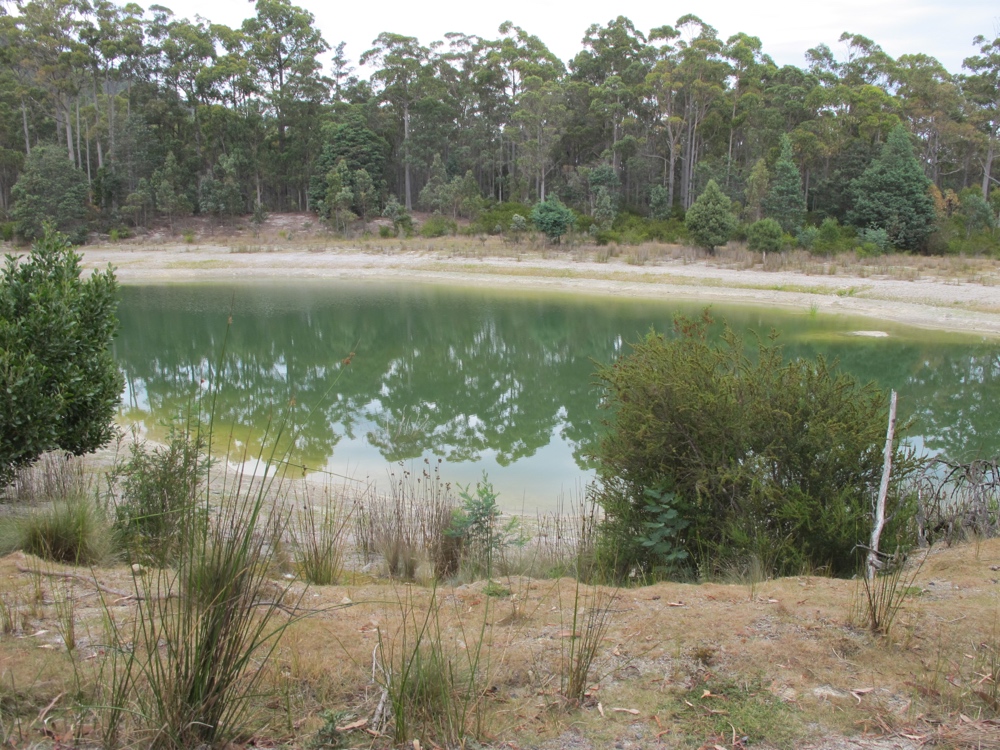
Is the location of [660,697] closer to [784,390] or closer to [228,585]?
[228,585]

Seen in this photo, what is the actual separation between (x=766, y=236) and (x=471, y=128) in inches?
1108

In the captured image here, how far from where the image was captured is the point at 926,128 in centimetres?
4469

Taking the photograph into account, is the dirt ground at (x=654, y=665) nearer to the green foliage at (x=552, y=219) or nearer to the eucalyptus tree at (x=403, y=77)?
the green foliage at (x=552, y=219)

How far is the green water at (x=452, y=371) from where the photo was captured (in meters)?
9.92

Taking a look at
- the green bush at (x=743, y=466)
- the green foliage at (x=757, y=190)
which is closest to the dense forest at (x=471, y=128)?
the green foliage at (x=757, y=190)

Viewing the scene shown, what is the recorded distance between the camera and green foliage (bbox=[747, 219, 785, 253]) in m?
31.3

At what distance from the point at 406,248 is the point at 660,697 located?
3586 cm

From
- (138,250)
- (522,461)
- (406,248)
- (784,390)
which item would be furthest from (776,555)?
(138,250)

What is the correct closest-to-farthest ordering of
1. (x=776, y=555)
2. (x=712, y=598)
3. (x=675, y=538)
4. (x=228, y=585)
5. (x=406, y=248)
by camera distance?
1. (x=228, y=585)
2. (x=712, y=598)
3. (x=776, y=555)
4. (x=675, y=538)
5. (x=406, y=248)

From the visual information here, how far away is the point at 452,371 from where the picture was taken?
15336mm

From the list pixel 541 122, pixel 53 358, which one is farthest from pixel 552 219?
pixel 53 358

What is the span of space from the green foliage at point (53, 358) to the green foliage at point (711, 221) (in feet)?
93.9

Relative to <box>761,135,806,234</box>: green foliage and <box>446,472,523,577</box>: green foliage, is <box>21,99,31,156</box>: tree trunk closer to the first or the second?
<box>761,135,806,234</box>: green foliage

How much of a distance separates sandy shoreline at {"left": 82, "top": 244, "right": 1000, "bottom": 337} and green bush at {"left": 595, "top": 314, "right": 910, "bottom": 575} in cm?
1650
